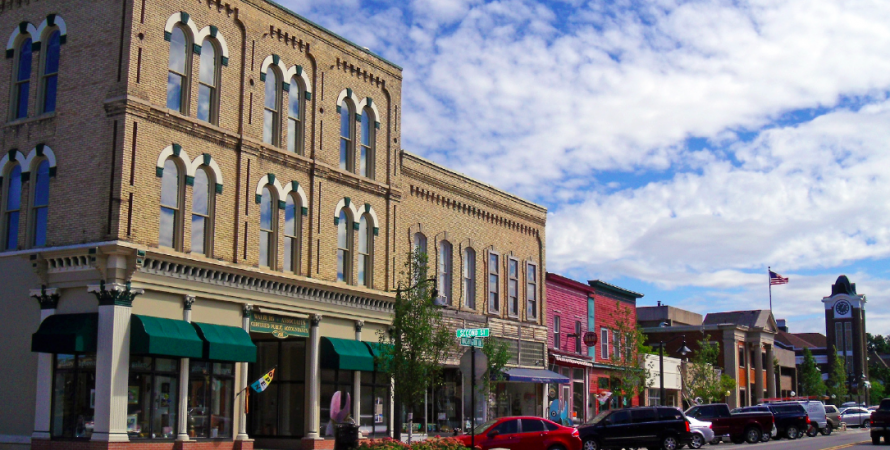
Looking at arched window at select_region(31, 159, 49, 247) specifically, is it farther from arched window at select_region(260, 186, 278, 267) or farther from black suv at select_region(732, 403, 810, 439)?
black suv at select_region(732, 403, 810, 439)

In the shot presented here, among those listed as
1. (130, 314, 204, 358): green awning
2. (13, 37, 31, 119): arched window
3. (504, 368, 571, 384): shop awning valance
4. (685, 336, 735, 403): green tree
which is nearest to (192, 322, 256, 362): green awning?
(130, 314, 204, 358): green awning

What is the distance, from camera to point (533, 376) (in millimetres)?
42500

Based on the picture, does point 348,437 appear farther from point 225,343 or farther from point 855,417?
point 855,417

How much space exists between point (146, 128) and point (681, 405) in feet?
172

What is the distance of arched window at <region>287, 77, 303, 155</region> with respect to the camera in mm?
30578

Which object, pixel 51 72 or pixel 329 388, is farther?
pixel 329 388

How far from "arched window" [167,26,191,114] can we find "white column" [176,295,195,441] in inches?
216

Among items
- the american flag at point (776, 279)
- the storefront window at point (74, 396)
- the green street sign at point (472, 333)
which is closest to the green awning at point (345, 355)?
the green street sign at point (472, 333)

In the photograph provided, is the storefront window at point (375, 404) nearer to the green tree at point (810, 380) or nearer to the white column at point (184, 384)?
the white column at point (184, 384)

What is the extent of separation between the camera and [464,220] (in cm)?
4053

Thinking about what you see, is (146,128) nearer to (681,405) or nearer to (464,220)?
(464,220)

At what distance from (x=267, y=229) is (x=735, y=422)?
24.1 metres

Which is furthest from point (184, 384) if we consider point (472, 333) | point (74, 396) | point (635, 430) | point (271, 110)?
point (635, 430)

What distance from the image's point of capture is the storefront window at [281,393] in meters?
30.9
